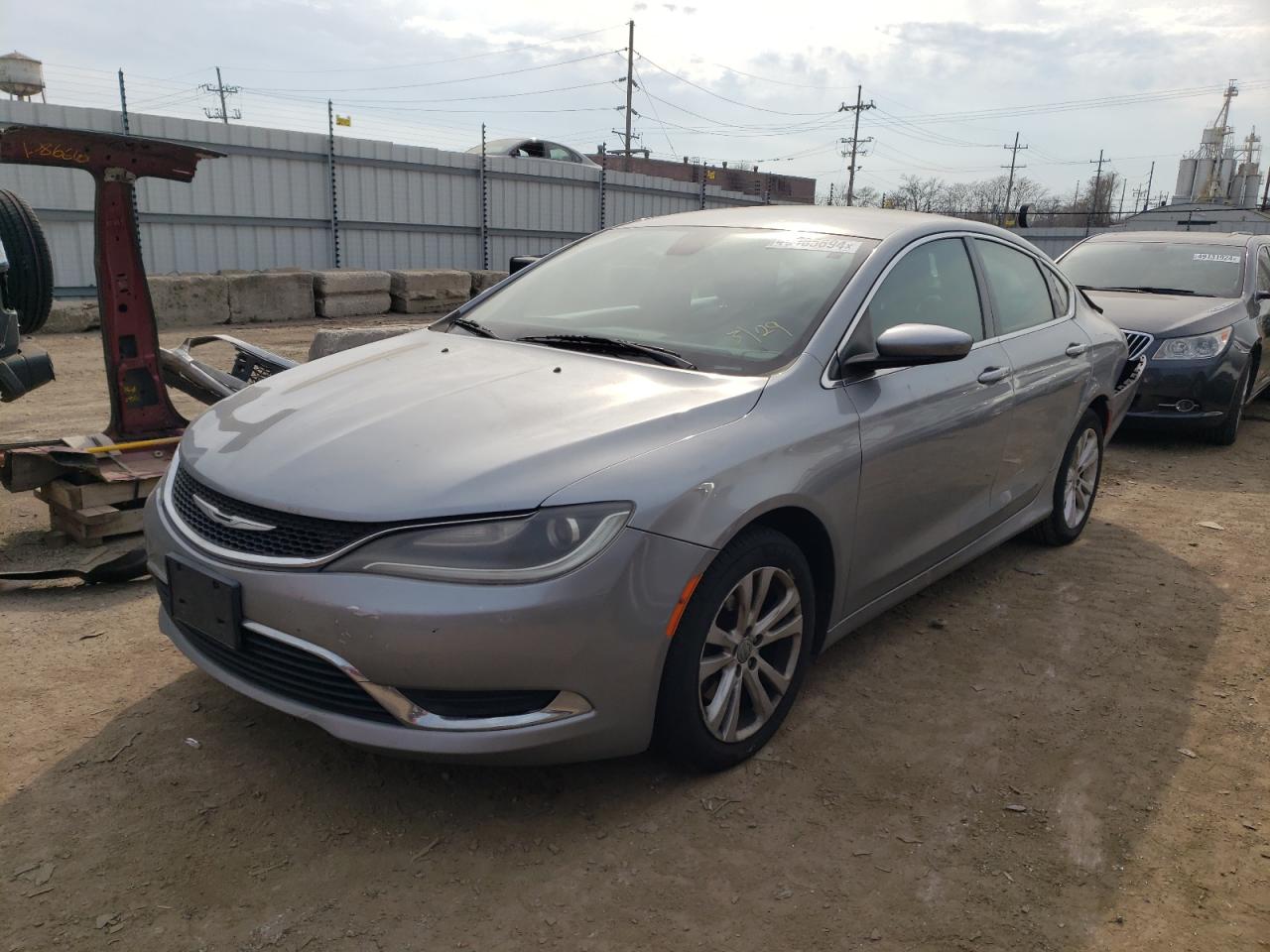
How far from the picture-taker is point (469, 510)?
2307 mm

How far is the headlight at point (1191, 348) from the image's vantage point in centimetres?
726

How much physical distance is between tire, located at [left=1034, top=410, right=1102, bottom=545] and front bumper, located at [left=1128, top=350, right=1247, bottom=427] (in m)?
2.65

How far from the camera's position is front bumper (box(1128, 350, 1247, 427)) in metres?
7.25

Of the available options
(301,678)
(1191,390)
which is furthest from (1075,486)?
(301,678)

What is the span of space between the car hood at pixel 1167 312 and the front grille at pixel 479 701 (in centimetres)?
634

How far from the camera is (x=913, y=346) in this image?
3.07 metres

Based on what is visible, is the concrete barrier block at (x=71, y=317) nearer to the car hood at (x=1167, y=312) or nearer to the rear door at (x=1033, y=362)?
the rear door at (x=1033, y=362)

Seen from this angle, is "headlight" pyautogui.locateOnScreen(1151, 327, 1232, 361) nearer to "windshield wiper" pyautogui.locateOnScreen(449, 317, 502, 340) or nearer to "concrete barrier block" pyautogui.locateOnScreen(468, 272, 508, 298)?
"windshield wiper" pyautogui.locateOnScreen(449, 317, 502, 340)

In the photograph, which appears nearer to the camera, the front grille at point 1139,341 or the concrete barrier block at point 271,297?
the front grille at point 1139,341

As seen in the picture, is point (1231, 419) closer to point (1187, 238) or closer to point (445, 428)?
point (1187, 238)

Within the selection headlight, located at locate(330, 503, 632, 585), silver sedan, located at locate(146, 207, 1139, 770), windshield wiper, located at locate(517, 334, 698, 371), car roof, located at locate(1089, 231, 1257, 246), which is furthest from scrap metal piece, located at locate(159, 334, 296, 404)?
car roof, located at locate(1089, 231, 1257, 246)

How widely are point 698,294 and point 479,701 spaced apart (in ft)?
5.67

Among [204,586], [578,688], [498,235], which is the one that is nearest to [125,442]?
[204,586]

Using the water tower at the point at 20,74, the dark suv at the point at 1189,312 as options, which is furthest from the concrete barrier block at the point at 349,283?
the dark suv at the point at 1189,312
